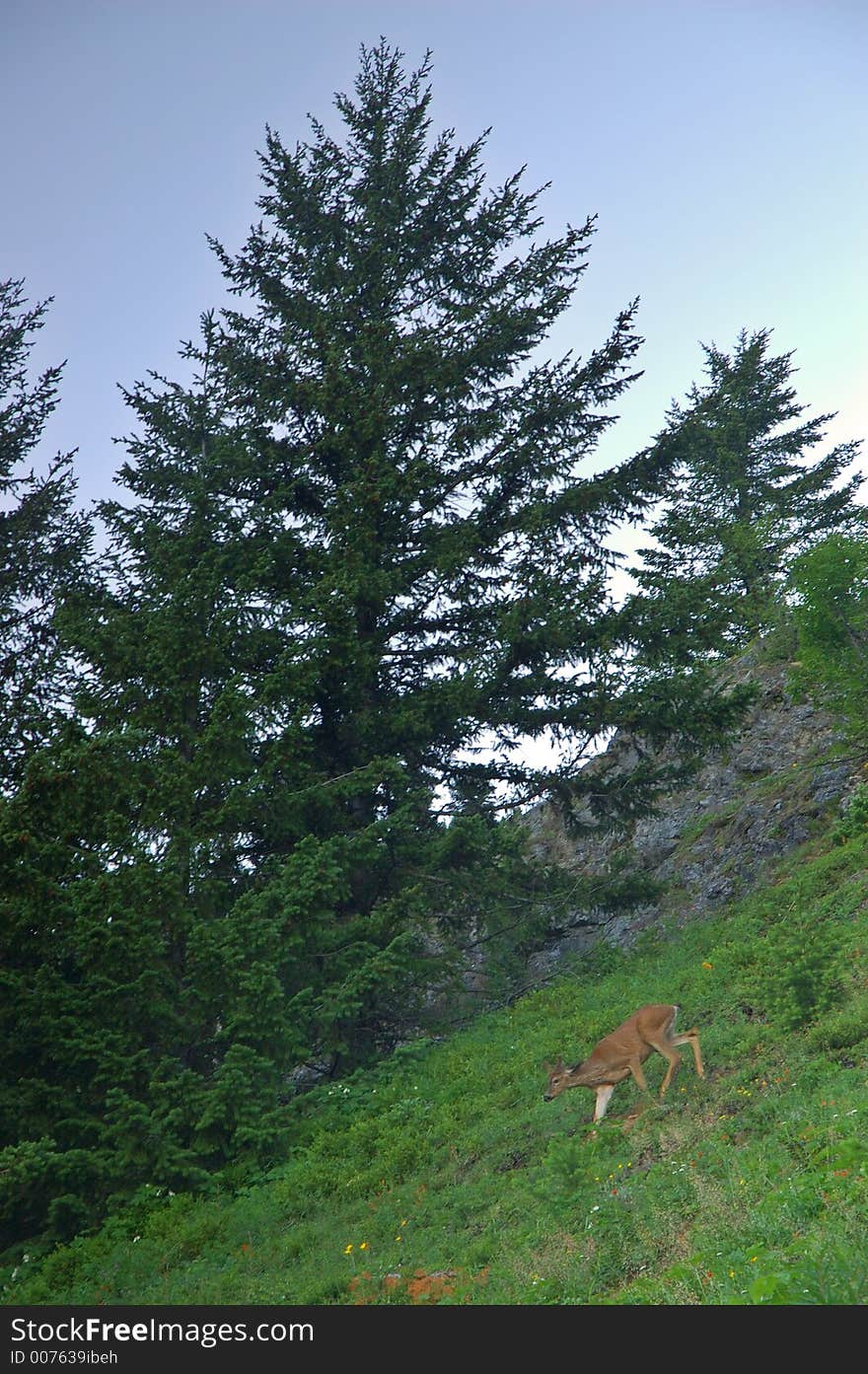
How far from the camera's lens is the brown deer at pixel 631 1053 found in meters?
9.70

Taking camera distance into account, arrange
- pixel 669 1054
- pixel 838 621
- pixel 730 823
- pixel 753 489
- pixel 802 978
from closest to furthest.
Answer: pixel 802 978 < pixel 669 1054 < pixel 838 621 < pixel 730 823 < pixel 753 489

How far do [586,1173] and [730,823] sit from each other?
1129cm

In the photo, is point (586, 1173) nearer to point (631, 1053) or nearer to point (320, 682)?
point (631, 1053)

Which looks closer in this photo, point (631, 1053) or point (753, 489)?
point (631, 1053)

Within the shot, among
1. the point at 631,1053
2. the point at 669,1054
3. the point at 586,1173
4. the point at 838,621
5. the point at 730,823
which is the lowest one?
the point at 586,1173

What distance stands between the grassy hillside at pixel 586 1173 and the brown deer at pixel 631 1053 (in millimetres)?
248

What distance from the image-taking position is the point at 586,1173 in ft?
27.7

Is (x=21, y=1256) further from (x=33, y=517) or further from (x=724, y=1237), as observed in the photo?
(x=33, y=517)

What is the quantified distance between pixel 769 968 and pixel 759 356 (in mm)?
26529

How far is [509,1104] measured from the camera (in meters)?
11.4

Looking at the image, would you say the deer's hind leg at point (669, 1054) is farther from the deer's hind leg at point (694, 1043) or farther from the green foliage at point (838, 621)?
the green foliage at point (838, 621)

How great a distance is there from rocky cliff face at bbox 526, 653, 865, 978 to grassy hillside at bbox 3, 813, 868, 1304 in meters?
2.33

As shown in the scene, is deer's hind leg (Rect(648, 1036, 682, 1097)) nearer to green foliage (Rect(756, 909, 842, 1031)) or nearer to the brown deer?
the brown deer

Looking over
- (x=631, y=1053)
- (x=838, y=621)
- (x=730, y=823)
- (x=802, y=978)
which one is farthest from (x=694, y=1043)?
(x=730, y=823)
